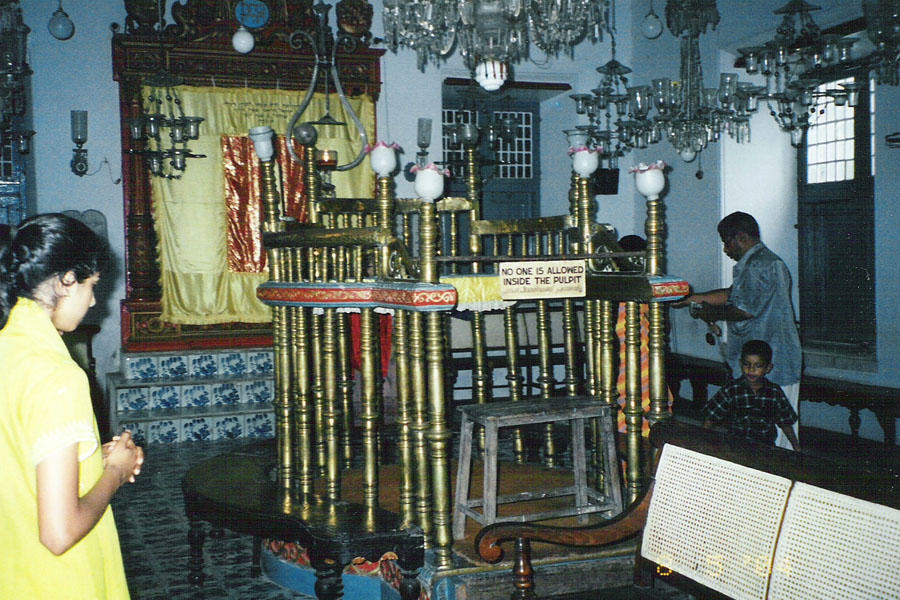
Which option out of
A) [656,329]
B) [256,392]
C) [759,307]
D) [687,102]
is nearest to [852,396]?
[759,307]

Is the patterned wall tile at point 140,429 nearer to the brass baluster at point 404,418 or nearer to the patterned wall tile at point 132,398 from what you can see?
the patterned wall tile at point 132,398

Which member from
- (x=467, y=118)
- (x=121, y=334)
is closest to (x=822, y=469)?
(x=121, y=334)

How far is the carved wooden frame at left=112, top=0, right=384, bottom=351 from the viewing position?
837 centimetres

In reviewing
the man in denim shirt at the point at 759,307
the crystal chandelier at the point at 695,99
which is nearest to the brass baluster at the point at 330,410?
the man in denim shirt at the point at 759,307

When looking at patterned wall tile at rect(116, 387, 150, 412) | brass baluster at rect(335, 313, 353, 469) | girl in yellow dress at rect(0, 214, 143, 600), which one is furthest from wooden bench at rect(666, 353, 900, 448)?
patterned wall tile at rect(116, 387, 150, 412)

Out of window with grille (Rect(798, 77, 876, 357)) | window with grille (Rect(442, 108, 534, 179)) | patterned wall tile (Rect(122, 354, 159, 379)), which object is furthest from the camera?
window with grille (Rect(442, 108, 534, 179))

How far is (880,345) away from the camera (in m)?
6.48

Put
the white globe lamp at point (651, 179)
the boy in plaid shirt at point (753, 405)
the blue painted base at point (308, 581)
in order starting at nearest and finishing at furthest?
1. the white globe lamp at point (651, 179)
2. the blue painted base at point (308, 581)
3. the boy in plaid shirt at point (753, 405)

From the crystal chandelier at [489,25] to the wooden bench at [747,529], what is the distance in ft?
9.25

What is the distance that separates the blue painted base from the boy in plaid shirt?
6.01 ft

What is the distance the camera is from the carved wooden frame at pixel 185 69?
8.37 metres

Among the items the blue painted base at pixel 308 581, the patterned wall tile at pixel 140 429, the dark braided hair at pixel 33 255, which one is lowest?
the blue painted base at pixel 308 581

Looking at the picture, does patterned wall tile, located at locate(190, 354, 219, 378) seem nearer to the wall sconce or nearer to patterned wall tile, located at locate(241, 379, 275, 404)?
patterned wall tile, located at locate(241, 379, 275, 404)

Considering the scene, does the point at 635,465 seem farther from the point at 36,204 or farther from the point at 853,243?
the point at 36,204
